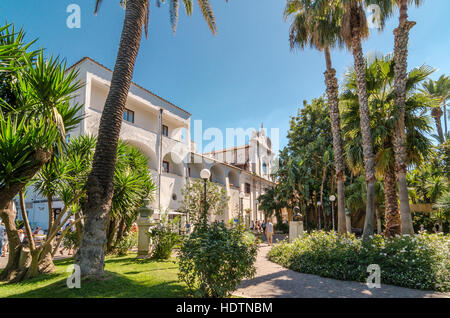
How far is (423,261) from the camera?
22.2 feet

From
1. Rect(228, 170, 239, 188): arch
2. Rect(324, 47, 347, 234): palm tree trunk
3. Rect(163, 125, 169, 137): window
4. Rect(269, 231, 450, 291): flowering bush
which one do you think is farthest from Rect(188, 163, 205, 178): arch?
Rect(269, 231, 450, 291): flowering bush

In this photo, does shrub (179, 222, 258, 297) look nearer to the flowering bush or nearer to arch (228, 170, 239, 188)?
the flowering bush

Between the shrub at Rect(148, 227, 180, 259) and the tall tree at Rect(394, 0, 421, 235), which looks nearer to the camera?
the tall tree at Rect(394, 0, 421, 235)

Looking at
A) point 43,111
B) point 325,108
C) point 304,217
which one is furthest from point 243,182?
point 43,111

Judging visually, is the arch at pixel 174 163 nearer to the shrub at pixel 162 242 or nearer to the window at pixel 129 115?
the window at pixel 129 115

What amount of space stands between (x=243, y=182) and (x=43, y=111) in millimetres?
28630

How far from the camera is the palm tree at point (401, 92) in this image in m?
9.12

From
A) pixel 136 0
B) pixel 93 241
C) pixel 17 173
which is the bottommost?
pixel 93 241

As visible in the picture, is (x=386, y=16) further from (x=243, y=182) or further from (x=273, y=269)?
(x=243, y=182)

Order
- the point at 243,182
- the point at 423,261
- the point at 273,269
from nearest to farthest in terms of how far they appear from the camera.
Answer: the point at 423,261
the point at 273,269
the point at 243,182

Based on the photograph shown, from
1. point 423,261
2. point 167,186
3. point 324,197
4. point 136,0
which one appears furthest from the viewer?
point 324,197

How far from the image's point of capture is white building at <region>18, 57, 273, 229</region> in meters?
16.5

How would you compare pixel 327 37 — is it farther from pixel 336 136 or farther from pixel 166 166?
pixel 166 166

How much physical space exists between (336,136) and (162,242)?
346 inches
